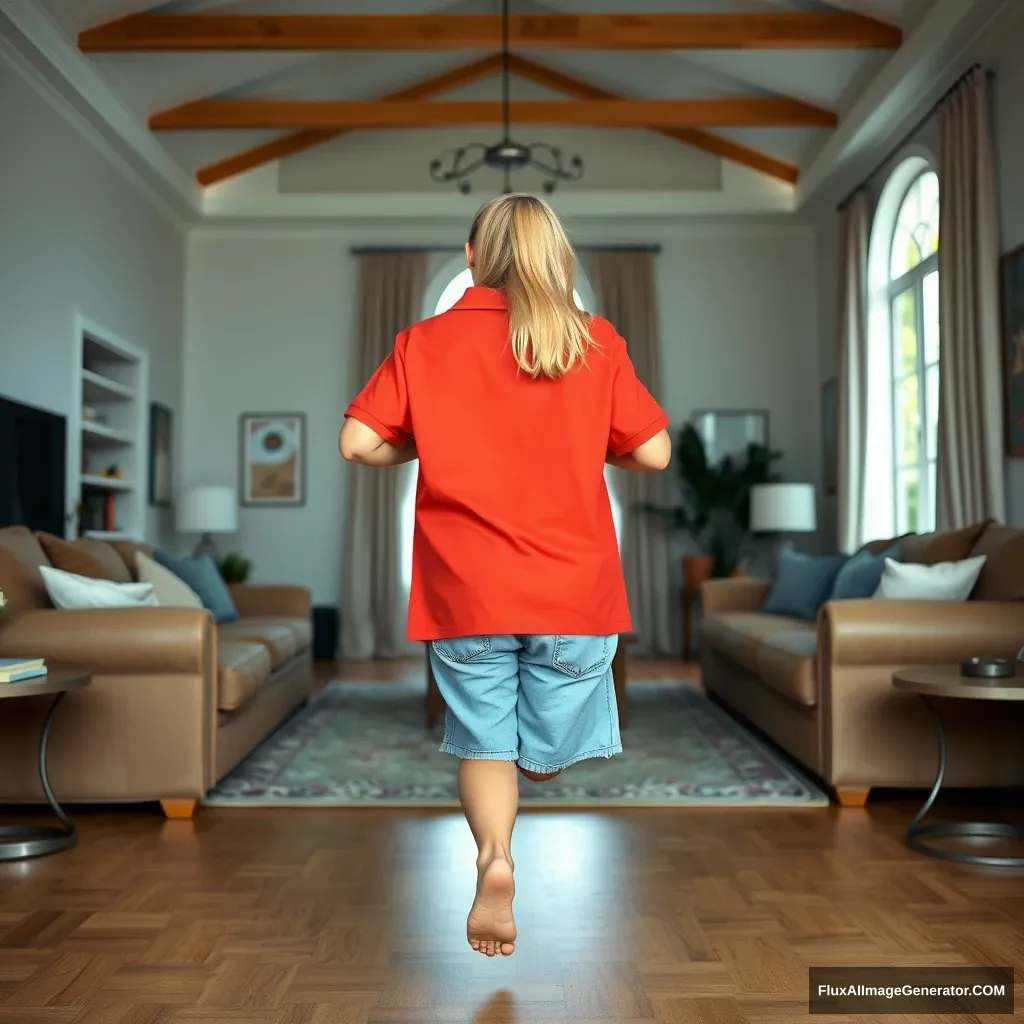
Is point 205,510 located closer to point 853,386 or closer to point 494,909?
point 853,386

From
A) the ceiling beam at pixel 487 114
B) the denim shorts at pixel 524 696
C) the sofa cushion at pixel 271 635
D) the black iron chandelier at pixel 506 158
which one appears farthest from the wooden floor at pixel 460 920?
the ceiling beam at pixel 487 114

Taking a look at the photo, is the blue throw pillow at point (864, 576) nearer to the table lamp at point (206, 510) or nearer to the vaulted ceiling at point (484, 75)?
the vaulted ceiling at point (484, 75)

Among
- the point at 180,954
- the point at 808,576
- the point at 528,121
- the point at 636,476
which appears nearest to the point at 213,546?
the point at 636,476

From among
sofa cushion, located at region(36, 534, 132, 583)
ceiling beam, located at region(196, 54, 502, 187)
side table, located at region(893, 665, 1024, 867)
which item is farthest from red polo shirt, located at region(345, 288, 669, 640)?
ceiling beam, located at region(196, 54, 502, 187)

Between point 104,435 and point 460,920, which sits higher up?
point 104,435

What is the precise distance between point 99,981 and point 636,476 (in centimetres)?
673

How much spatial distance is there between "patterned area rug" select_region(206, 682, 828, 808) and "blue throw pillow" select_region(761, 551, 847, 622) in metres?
0.62

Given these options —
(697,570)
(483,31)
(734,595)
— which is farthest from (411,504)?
(483,31)

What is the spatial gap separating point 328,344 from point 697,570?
3249 millimetres

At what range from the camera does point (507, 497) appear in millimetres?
1778

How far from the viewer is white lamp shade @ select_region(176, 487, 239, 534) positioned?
301 inches

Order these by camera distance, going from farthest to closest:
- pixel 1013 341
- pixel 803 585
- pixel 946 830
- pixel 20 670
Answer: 1. pixel 803 585
2. pixel 1013 341
3. pixel 946 830
4. pixel 20 670

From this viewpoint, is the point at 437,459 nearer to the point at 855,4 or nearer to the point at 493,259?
the point at 493,259

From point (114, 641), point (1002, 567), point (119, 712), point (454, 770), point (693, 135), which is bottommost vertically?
point (454, 770)
